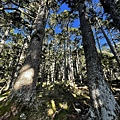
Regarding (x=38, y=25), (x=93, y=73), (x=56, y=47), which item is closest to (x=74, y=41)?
(x=56, y=47)

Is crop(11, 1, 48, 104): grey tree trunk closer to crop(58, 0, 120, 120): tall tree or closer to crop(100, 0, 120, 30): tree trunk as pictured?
crop(58, 0, 120, 120): tall tree

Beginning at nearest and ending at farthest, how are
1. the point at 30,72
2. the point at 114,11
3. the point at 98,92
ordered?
the point at 98,92, the point at 30,72, the point at 114,11

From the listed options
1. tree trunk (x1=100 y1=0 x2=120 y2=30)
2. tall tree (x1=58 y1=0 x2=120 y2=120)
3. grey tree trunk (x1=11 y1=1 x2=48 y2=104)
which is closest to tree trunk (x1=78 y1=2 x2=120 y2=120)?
tall tree (x1=58 y1=0 x2=120 y2=120)

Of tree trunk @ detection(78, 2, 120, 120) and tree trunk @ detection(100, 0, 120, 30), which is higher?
tree trunk @ detection(100, 0, 120, 30)

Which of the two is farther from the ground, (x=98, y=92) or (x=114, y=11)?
(x=114, y=11)

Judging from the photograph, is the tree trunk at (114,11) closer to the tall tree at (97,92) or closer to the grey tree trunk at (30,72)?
the tall tree at (97,92)

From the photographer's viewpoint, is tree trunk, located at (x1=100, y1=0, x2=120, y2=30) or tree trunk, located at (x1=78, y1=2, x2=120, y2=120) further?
tree trunk, located at (x1=100, y1=0, x2=120, y2=30)

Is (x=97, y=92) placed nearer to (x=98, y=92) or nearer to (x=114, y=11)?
(x=98, y=92)

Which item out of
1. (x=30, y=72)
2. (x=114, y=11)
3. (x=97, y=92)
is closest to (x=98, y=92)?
(x=97, y=92)

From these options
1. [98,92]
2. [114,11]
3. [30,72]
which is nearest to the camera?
[98,92]

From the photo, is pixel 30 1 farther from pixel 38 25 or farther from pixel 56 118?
pixel 56 118

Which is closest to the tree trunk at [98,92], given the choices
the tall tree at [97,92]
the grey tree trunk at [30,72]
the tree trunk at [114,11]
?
the tall tree at [97,92]

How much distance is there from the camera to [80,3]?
20.2 feet

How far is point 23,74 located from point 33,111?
1.21m
